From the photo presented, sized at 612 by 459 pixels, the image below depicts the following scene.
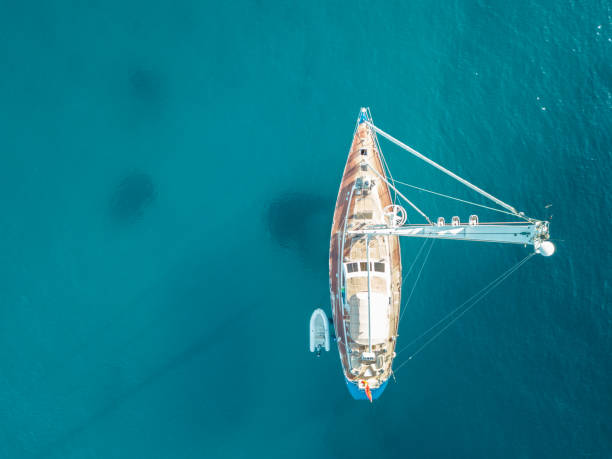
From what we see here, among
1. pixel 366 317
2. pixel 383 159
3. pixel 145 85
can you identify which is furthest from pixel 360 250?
pixel 145 85

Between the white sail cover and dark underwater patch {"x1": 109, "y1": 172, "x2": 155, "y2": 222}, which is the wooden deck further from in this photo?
dark underwater patch {"x1": 109, "y1": 172, "x2": 155, "y2": 222}

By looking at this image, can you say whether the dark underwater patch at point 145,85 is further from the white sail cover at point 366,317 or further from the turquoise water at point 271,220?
the white sail cover at point 366,317

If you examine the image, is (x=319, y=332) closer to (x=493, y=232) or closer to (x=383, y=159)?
(x=383, y=159)

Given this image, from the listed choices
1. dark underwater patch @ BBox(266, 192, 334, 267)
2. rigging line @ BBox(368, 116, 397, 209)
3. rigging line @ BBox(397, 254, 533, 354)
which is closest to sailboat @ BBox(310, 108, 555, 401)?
rigging line @ BBox(368, 116, 397, 209)

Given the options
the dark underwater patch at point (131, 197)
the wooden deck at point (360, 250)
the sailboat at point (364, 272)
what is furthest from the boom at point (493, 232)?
the dark underwater patch at point (131, 197)

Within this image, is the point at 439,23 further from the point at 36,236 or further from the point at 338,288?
the point at 36,236

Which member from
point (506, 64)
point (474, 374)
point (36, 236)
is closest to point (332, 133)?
point (506, 64)

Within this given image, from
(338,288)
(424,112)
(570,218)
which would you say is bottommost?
(338,288)
